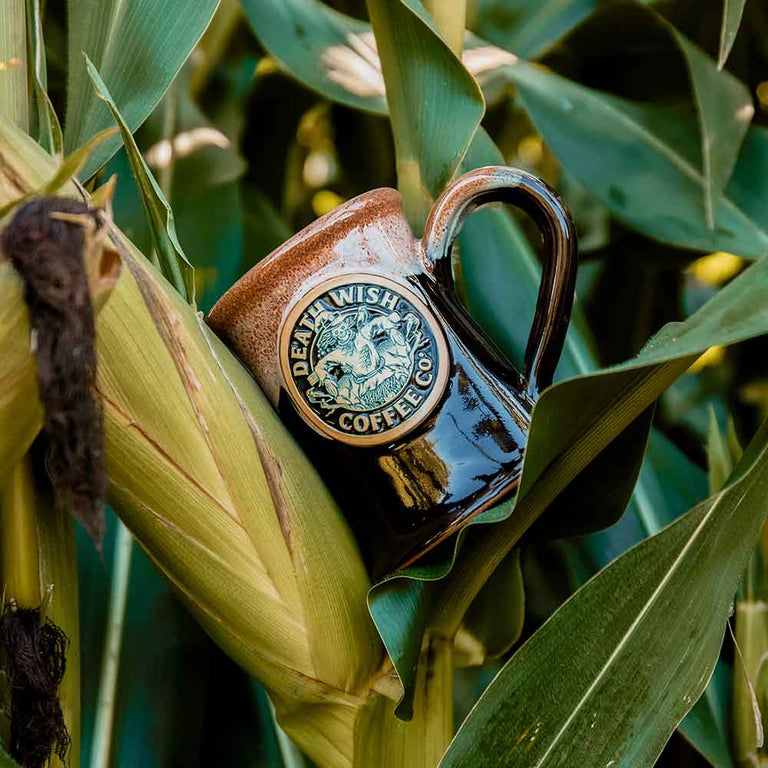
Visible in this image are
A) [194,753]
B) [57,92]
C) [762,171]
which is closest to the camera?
[194,753]

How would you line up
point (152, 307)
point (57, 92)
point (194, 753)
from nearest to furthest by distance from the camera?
point (152, 307), point (194, 753), point (57, 92)

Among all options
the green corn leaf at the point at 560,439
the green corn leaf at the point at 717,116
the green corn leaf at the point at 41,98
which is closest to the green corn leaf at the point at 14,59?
the green corn leaf at the point at 41,98

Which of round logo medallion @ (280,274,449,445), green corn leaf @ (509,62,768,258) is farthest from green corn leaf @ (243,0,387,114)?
round logo medallion @ (280,274,449,445)

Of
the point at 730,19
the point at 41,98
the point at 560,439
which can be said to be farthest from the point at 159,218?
the point at 730,19

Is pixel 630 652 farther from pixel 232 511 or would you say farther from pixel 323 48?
pixel 323 48

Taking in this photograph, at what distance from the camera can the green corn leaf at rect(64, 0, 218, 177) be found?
0.39m

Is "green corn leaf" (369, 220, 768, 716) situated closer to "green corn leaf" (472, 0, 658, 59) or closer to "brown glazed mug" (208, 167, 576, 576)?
"brown glazed mug" (208, 167, 576, 576)

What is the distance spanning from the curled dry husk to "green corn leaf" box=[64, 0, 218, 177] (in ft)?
0.32

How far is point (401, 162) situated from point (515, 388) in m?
0.11

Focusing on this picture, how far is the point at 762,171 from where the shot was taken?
0.53 metres

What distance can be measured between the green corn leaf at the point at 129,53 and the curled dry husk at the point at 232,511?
0.10m

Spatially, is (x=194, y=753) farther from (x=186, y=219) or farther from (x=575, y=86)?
(x=575, y=86)

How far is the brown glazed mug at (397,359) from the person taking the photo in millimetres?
332

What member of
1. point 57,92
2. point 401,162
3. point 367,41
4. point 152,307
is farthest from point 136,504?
point 57,92
